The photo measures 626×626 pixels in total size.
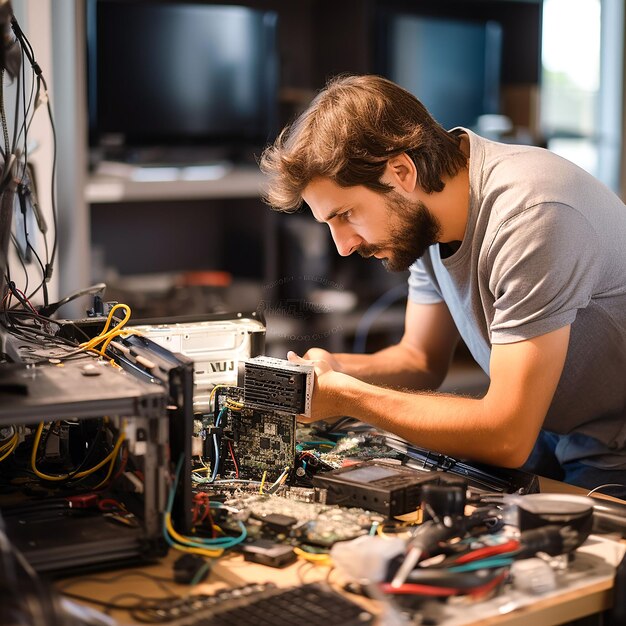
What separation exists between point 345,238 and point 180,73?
199 centimetres

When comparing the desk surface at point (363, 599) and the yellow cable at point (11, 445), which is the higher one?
the yellow cable at point (11, 445)

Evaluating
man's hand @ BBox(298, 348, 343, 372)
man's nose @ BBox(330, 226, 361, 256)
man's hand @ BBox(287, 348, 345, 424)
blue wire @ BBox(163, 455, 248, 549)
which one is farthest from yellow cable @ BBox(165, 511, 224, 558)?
man's nose @ BBox(330, 226, 361, 256)

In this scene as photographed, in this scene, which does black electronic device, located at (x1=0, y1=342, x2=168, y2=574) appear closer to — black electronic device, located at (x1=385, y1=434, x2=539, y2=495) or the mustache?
black electronic device, located at (x1=385, y1=434, x2=539, y2=495)

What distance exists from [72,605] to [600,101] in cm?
432

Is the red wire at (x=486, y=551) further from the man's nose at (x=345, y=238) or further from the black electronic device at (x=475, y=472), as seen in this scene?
the man's nose at (x=345, y=238)

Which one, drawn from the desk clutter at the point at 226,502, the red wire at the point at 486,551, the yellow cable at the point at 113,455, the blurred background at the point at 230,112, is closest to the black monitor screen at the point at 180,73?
the blurred background at the point at 230,112

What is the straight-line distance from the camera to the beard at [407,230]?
1.81m

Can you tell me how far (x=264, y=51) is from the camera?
372cm

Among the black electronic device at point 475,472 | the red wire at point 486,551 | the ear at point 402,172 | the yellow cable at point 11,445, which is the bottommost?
the black electronic device at point 475,472

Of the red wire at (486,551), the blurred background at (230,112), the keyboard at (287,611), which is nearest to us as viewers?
the keyboard at (287,611)

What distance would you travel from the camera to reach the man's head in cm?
177

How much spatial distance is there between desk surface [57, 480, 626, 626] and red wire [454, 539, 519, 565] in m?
0.06

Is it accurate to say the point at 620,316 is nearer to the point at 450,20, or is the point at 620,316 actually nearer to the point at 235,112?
the point at 235,112

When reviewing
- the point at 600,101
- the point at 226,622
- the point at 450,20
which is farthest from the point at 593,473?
the point at 600,101
